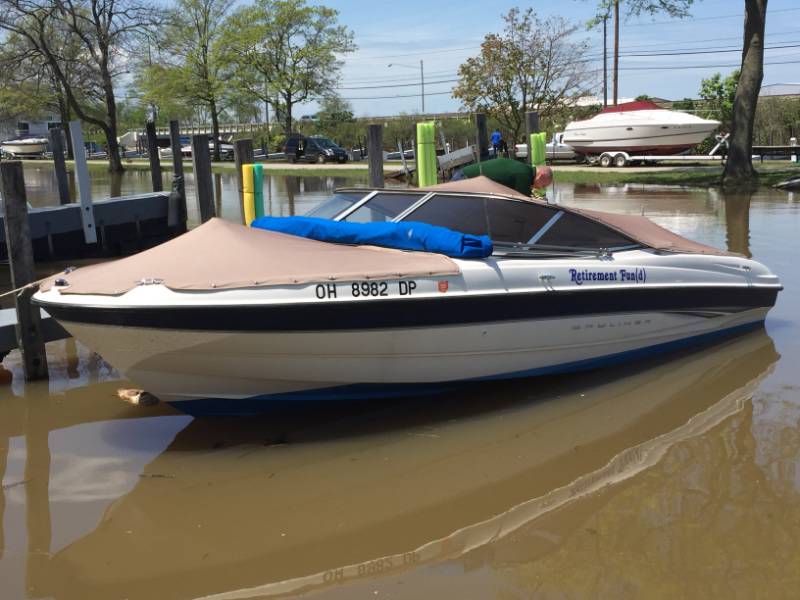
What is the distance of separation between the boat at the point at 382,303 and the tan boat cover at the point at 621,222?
25 mm

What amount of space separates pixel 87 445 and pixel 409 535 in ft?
8.14

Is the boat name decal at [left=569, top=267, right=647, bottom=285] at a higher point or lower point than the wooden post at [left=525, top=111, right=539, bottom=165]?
lower

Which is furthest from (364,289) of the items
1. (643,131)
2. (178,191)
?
(643,131)

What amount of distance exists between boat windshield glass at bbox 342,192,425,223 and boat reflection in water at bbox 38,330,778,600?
1474 mm

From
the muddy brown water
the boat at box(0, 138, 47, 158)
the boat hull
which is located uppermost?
the boat at box(0, 138, 47, 158)

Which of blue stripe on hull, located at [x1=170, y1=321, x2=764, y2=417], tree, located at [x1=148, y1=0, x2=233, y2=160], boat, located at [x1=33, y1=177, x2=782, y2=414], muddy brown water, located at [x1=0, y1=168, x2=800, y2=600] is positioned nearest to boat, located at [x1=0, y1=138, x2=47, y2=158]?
tree, located at [x1=148, y1=0, x2=233, y2=160]

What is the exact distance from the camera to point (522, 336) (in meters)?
5.80

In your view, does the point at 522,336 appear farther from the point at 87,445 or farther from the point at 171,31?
the point at 171,31

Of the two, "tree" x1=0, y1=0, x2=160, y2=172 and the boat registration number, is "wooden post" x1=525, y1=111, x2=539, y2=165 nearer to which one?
the boat registration number

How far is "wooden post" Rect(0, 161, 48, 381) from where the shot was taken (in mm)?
6387

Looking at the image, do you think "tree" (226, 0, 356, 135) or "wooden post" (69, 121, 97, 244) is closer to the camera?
"wooden post" (69, 121, 97, 244)

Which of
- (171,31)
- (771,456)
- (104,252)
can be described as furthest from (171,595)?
(171,31)

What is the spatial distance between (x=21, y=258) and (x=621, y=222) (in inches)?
194

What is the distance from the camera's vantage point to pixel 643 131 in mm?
30812
